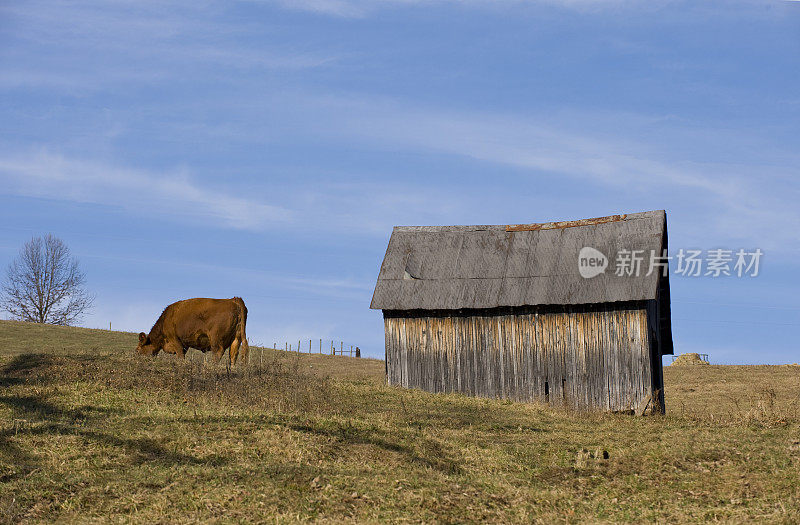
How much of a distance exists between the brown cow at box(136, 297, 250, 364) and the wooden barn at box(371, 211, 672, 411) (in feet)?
21.4

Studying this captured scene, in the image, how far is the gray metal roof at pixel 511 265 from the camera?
29.2m

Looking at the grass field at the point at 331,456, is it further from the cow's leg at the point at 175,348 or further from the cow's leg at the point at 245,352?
the cow's leg at the point at 175,348

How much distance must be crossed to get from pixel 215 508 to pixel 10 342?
43979mm

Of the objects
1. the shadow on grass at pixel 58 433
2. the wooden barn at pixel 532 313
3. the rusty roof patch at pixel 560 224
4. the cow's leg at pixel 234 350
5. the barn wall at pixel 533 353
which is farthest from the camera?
the rusty roof patch at pixel 560 224

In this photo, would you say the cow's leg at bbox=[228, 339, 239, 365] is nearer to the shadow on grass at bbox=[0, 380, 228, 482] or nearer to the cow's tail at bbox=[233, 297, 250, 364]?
the cow's tail at bbox=[233, 297, 250, 364]

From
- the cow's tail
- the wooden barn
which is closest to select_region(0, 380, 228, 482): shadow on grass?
the cow's tail

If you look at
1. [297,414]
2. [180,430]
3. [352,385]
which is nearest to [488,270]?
[352,385]

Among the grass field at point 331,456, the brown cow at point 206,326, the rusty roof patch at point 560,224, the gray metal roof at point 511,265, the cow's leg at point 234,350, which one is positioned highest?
the rusty roof patch at point 560,224

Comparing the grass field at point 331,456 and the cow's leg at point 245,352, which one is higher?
the cow's leg at point 245,352

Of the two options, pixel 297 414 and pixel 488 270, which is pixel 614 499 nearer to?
pixel 297 414

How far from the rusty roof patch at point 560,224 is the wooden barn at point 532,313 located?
0.15 ft

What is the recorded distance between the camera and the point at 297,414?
1775 cm

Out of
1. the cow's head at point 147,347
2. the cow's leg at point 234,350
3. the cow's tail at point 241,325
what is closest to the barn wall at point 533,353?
the cow's tail at point 241,325

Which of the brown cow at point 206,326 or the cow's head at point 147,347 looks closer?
the brown cow at point 206,326
